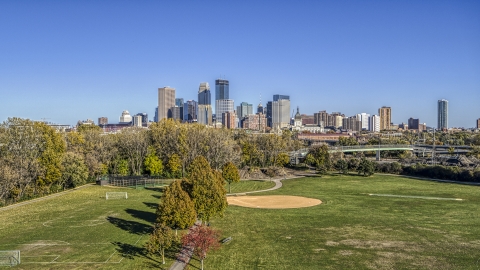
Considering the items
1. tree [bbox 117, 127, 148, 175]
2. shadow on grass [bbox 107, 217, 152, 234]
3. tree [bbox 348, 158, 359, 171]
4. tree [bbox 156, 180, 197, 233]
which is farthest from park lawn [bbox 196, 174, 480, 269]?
tree [bbox 117, 127, 148, 175]

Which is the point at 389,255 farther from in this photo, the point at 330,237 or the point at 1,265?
the point at 1,265

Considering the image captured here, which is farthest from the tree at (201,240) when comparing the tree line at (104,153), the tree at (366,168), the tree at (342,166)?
the tree at (342,166)

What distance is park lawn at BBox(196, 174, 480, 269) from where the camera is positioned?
27172 mm

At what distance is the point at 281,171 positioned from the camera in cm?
8175

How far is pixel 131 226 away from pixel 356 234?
2206 cm

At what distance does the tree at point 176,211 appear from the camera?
29.0 meters

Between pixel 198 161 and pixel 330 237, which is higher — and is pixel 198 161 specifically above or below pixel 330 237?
above

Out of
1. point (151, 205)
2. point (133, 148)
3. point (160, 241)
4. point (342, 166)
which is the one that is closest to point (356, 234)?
point (160, 241)

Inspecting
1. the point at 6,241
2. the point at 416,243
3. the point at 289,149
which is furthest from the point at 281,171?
the point at 6,241

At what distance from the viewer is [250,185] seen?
6800 centimetres

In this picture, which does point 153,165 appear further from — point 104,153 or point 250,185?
point 250,185

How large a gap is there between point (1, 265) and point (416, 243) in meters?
32.7

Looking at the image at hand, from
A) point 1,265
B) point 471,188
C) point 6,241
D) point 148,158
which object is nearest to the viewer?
point 1,265

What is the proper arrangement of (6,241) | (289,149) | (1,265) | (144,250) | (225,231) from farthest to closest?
(289,149) < (225,231) < (6,241) < (144,250) < (1,265)
